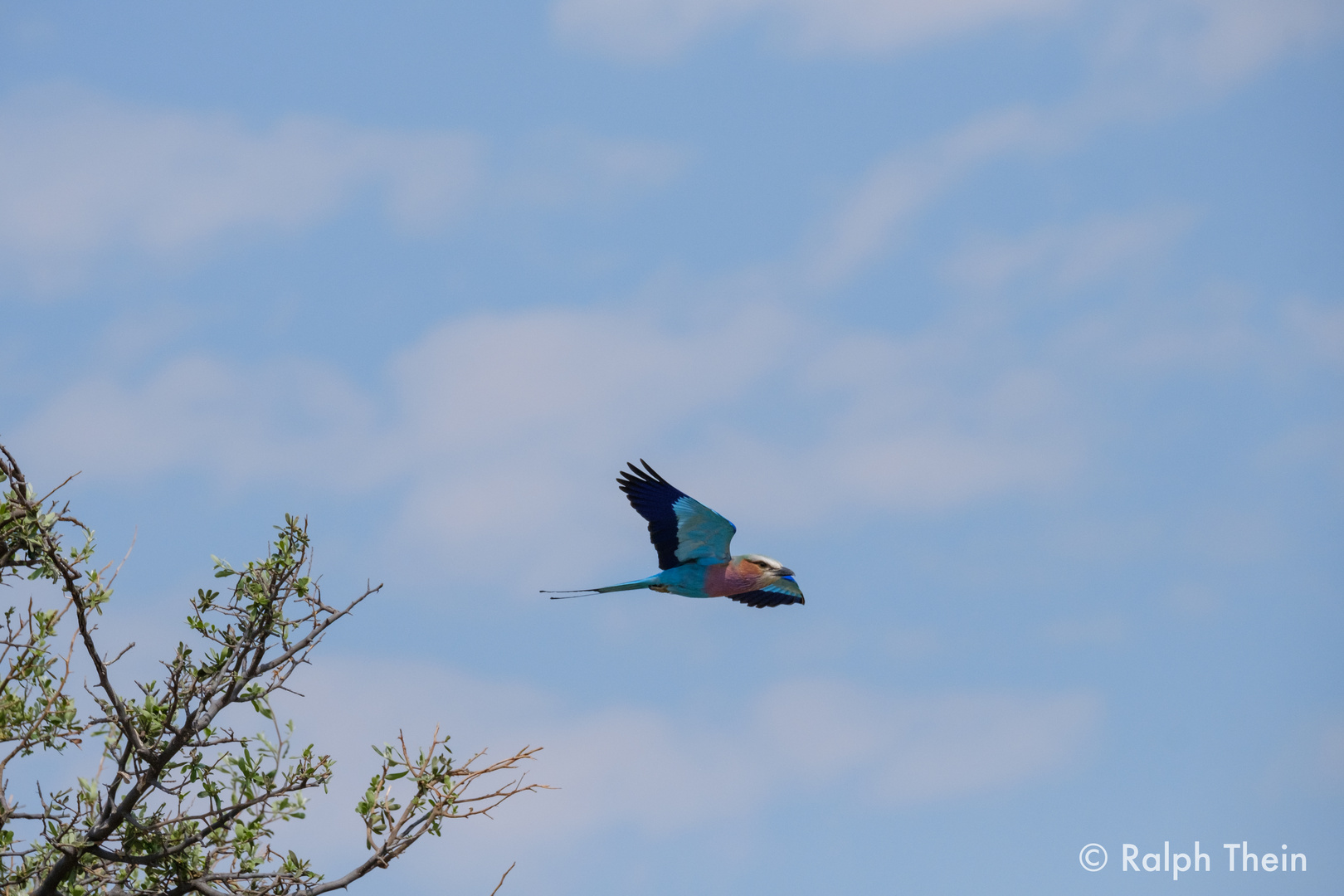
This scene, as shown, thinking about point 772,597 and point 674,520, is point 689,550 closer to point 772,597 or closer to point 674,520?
point 674,520

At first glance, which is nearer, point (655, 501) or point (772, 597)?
point (655, 501)

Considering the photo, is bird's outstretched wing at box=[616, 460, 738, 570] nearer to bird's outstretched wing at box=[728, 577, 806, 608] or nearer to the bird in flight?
the bird in flight

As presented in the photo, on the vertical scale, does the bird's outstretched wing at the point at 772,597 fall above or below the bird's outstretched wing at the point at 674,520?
above

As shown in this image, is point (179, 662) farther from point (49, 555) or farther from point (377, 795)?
point (377, 795)

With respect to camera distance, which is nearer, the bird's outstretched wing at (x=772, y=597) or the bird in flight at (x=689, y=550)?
the bird in flight at (x=689, y=550)

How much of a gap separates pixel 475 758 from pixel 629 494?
4.79 metres

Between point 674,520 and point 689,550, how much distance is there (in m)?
0.36

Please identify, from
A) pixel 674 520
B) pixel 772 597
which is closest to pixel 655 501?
pixel 674 520

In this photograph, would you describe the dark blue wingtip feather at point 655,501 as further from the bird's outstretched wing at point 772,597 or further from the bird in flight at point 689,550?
the bird's outstretched wing at point 772,597

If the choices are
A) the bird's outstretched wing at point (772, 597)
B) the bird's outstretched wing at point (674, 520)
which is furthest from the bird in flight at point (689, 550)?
the bird's outstretched wing at point (772, 597)

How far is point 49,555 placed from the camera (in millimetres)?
6199

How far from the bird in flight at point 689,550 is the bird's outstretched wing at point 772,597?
1.15 metres

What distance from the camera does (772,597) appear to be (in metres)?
12.6

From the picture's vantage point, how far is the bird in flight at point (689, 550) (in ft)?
34.8
